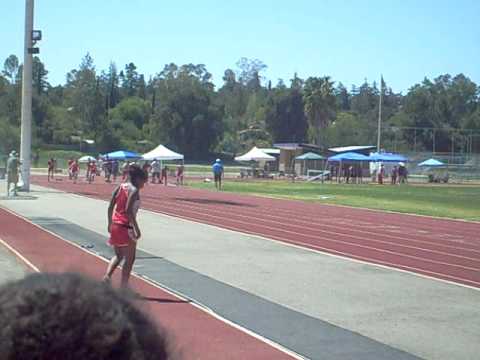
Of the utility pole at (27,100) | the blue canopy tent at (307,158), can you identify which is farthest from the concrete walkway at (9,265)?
the blue canopy tent at (307,158)

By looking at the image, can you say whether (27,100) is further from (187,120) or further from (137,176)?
(187,120)

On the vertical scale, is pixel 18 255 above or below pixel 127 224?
below

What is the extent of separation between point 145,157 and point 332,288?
41101 mm

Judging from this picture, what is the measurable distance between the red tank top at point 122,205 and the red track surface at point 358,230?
5.50 meters

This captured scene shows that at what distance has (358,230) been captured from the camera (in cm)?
2186

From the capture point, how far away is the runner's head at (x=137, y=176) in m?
10.8

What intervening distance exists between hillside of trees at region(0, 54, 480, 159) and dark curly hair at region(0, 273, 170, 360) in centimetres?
A: 8892

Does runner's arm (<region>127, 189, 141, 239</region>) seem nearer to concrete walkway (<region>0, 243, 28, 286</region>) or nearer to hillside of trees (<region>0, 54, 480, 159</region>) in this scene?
concrete walkway (<region>0, 243, 28, 286</region>)

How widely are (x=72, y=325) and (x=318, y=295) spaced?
389 inches

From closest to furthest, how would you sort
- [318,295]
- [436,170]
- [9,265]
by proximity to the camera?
[318,295], [9,265], [436,170]

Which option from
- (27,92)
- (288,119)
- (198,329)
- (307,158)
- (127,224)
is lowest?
(198,329)

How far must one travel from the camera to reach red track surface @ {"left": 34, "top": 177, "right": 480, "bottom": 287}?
15516 millimetres

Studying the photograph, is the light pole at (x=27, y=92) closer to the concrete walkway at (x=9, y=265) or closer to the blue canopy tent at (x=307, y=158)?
the concrete walkway at (x=9, y=265)

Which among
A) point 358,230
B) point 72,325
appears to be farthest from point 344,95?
point 72,325
